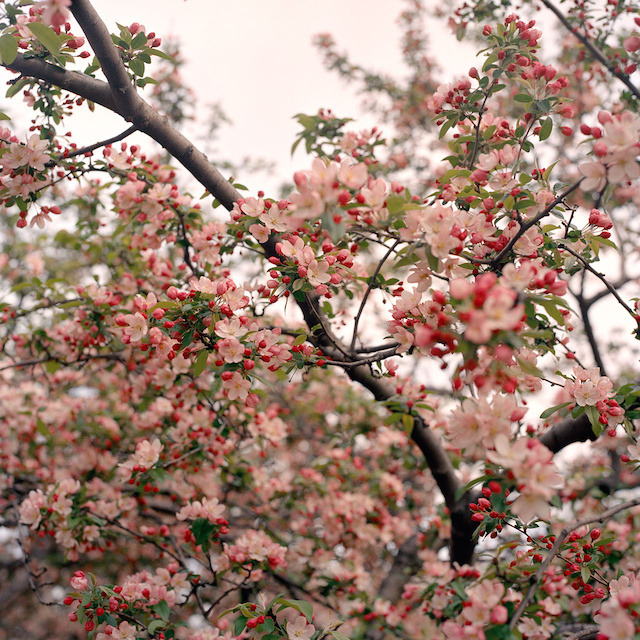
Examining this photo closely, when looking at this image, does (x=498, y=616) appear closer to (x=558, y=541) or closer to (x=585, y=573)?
(x=558, y=541)

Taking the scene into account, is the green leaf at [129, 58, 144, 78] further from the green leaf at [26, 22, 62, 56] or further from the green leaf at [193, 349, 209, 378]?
the green leaf at [193, 349, 209, 378]

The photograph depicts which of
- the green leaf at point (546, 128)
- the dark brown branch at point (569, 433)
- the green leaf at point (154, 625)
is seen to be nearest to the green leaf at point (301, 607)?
the green leaf at point (154, 625)

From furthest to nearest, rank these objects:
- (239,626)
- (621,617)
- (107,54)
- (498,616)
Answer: (107,54) → (239,626) → (498,616) → (621,617)

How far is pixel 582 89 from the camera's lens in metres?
5.21

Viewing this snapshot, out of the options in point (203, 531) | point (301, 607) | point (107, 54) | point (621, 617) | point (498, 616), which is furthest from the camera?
point (203, 531)

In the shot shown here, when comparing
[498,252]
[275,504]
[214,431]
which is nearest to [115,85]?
[498,252]

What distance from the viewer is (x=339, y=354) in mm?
2090

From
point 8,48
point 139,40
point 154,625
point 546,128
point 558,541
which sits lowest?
point 154,625

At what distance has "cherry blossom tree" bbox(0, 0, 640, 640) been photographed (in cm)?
127

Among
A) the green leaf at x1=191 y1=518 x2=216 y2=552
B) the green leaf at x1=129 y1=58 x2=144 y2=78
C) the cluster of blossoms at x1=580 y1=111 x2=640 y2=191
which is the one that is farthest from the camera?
the green leaf at x1=191 y1=518 x2=216 y2=552

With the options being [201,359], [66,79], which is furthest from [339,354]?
[66,79]

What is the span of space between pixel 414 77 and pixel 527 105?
5452 mm

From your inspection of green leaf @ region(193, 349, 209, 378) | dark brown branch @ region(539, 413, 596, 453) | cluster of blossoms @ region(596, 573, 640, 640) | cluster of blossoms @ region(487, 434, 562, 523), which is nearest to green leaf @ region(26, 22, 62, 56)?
green leaf @ region(193, 349, 209, 378)

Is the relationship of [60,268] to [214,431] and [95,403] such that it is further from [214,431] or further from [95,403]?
[214,431]
